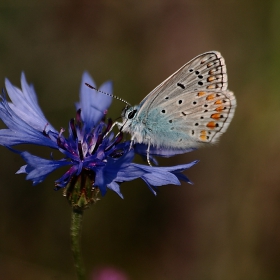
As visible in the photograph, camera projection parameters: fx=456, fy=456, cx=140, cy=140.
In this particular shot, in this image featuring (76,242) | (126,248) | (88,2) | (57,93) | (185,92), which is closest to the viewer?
(76,242)

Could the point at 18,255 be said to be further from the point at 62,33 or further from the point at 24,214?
the point at 62,33

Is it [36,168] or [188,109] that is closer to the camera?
[36,168]

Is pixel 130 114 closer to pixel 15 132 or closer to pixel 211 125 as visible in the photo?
pixel 211 125

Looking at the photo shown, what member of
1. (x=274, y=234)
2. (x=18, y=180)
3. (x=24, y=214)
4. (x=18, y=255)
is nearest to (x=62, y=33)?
(x=18, y=180)

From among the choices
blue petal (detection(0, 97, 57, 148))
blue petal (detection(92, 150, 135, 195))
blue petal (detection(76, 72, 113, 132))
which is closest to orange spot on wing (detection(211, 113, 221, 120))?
blue petal (detection(76, 72, 113, 132))

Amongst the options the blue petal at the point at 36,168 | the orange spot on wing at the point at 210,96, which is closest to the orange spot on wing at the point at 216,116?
the orange spot on wing at the point at 210,96


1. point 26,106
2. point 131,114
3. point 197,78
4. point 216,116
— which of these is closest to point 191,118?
point 216,116

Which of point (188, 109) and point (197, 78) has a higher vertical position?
point (197, 78)
